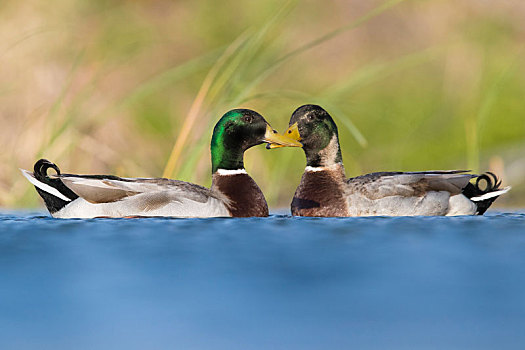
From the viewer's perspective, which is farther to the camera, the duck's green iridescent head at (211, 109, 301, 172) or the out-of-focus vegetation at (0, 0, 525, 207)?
the duck's green iridescent head at (211, 109, 301, 172)

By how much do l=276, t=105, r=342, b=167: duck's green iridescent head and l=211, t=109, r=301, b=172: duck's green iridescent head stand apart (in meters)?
0.19

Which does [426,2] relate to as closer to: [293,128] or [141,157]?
[141,157]

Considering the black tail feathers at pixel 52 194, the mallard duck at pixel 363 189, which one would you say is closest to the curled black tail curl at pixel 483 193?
the mallard duck at pixel 363 189

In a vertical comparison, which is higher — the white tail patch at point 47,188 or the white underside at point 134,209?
the white tail patch at point 47,188

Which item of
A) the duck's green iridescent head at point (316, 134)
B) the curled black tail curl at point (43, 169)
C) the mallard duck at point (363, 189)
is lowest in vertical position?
the curled black tail curl at point (43, 169)

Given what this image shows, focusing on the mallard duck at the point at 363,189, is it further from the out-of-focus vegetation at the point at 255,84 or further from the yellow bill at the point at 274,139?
the out-of-focus vegetation at the point at 255,84

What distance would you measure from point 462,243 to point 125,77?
7044mm

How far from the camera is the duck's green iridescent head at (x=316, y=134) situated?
581 centimetres

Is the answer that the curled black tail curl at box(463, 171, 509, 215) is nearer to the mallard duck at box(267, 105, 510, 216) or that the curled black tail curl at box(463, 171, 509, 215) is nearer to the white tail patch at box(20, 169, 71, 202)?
the mallard duck at box(267, 105, 510, 216)

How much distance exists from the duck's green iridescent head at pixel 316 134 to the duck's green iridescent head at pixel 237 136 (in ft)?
0.62

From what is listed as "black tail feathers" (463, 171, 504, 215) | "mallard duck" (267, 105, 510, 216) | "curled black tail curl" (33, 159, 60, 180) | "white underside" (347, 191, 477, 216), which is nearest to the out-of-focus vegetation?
"curled black tail curl" (33, 159, 60, 180)

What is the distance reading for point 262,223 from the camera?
4855 mm

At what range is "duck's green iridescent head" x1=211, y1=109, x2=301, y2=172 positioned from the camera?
5.54m

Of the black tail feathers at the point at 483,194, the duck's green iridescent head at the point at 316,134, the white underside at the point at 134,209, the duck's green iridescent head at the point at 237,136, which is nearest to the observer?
the white underside at the point at 134,209
